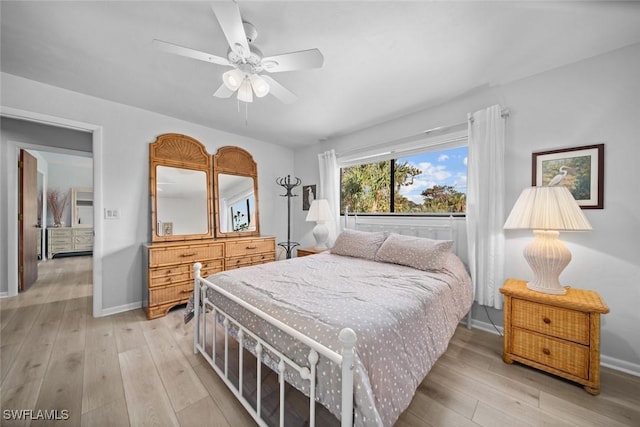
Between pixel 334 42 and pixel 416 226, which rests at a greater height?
pixel 334 42

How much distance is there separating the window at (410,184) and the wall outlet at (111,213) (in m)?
2.90

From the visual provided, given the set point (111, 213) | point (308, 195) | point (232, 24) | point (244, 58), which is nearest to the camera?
point (232, 24)

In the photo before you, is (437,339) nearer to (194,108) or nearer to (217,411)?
(217,411)

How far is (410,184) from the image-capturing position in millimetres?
3064

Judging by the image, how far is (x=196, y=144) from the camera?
330 cm

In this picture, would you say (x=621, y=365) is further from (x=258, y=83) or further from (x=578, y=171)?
(x=258, y=83)

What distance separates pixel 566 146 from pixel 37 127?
5.87 m

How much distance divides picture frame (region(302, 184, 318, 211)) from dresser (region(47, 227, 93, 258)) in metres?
6.22

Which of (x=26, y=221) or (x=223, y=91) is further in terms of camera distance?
(x=26, y=221)

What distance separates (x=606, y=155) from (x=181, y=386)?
11.6ft

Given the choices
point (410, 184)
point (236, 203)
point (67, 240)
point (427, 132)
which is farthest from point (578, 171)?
point (67, 240)

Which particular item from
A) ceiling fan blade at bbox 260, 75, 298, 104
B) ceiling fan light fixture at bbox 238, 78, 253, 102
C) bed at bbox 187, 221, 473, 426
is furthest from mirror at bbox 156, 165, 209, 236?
ceiling fan blade at bbox 260, 75, 298, 104

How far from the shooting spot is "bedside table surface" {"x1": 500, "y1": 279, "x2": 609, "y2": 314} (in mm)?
1525

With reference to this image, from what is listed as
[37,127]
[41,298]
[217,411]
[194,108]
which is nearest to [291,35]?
[194,108]
